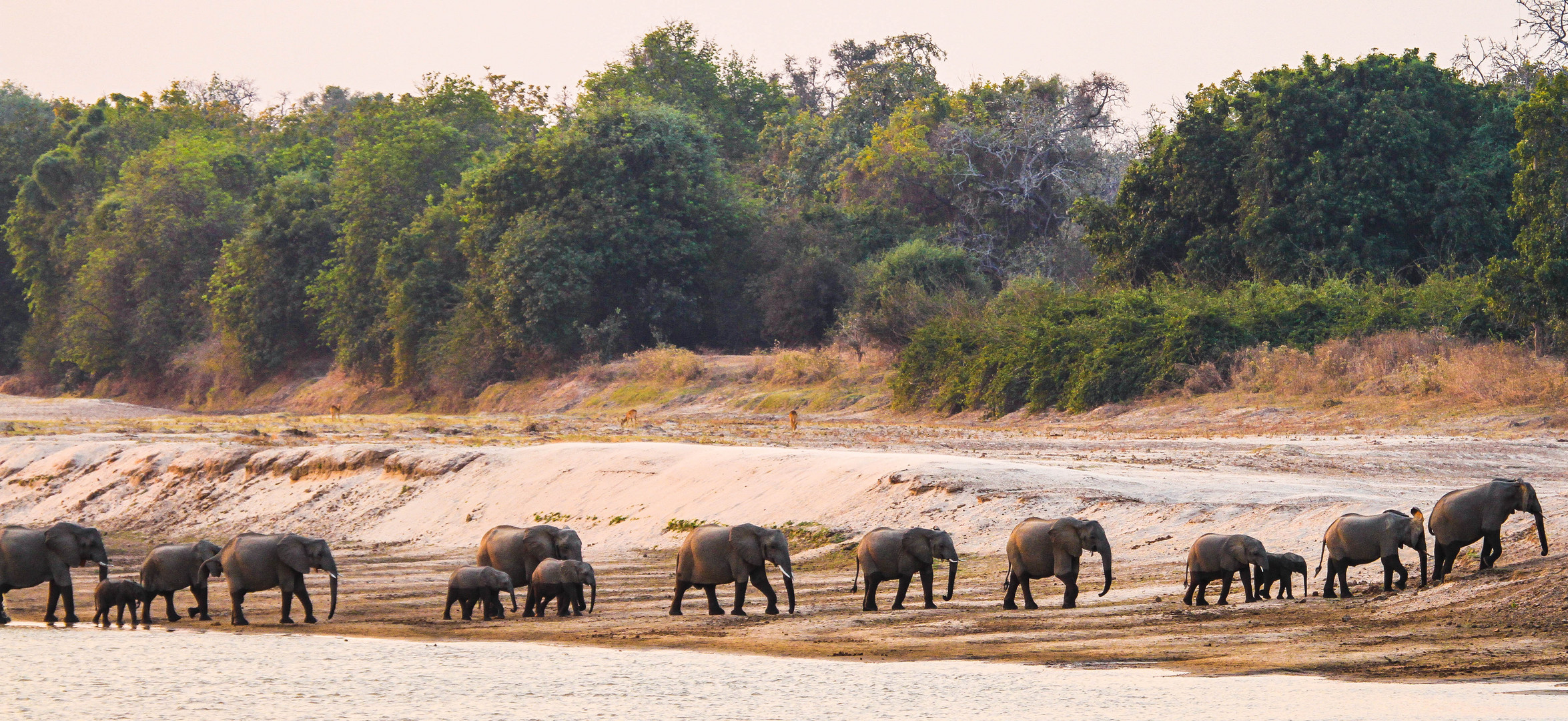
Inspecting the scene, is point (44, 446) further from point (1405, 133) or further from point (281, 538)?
point (1405, 133)

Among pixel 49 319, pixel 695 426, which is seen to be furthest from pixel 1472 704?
pixel 49 319

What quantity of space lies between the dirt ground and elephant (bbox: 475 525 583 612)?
2.53ft

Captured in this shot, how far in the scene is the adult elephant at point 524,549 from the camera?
17.0 meters

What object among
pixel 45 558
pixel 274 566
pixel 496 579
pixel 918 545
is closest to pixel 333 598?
pixel 274 566

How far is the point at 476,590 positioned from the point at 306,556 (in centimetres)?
194

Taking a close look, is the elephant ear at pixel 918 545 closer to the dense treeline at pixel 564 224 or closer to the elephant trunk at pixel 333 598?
the elephant trunk at pixel 333 598

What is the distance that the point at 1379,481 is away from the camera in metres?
21.4

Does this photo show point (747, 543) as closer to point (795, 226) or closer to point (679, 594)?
point (679, 594)

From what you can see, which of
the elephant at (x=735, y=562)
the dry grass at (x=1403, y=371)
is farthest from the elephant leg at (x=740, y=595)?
the dry grass at (x=1403, y=371)

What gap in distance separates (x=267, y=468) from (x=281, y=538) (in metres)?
15.7

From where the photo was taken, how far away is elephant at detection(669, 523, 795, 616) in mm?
14945

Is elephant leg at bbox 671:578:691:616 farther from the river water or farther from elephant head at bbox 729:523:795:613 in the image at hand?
the river water

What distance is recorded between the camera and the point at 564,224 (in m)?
58.2

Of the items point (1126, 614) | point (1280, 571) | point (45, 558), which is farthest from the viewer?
point (45, 558)
